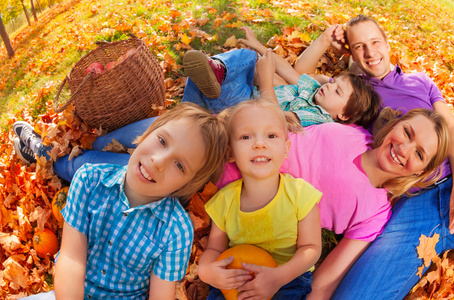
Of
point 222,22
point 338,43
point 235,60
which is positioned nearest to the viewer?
point 235,60

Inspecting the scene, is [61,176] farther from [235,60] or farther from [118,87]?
[235,60]

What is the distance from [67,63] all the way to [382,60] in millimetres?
4819

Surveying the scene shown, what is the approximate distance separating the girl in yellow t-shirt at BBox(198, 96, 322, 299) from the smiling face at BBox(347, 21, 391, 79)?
66.3 inches

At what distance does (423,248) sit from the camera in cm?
233

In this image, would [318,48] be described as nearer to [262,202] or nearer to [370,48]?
[370,48]

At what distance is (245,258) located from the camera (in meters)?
2.01

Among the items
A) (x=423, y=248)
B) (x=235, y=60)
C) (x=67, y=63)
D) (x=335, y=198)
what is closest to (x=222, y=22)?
(x=235, y=60)

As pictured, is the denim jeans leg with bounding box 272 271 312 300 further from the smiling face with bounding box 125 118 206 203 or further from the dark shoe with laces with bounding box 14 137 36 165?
the dark shoe with laces with bounding box 14 137 36 165

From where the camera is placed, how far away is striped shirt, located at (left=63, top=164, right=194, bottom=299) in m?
1.96

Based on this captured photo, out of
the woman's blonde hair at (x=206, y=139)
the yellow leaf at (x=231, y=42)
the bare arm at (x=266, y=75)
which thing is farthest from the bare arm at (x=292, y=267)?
the yellow leaf at (x=231, y=42)

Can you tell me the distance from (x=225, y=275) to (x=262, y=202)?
531mm

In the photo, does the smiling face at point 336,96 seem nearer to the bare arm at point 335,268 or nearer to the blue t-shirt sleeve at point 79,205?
the bare arm at point 335,268

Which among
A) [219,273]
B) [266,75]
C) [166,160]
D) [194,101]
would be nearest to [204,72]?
[194,101]

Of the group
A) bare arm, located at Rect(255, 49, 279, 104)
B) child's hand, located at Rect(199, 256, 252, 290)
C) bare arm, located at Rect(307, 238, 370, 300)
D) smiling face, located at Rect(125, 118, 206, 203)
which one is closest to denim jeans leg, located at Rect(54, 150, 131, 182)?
smiling face, located at Rect(125, 118, 206, 203)
